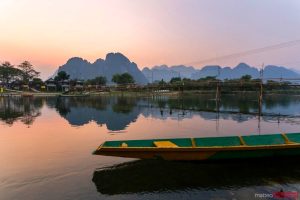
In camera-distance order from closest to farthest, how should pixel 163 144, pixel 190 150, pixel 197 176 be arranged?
pixel 197 176, pixel 190 150, pixel 163 144

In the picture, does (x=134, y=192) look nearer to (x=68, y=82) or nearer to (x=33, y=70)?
(x=68, y=82)

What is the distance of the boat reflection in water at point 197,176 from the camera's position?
38.2 ft

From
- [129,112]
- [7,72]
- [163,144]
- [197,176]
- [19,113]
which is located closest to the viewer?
[197,176]

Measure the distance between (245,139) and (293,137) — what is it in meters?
3.22

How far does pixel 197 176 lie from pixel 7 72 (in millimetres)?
126904

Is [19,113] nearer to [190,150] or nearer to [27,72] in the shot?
[190,150]

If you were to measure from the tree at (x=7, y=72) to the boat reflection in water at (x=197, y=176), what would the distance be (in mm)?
123583

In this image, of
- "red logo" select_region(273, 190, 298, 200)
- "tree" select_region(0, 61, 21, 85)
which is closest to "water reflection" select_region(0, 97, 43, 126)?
"red logo" select_region(273, 190, 298, 200)

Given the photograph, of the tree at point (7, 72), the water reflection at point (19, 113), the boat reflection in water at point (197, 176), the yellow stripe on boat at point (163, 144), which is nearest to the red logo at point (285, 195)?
the boat reflection in water at point (197, 176)

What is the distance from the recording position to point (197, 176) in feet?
42.5

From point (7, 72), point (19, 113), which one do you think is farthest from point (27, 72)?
point (19, 113)

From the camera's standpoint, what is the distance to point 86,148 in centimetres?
1867

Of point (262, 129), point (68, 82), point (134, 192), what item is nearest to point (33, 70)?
point (68, 82)

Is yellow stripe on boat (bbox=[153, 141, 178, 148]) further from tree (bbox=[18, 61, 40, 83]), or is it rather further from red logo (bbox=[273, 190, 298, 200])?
tree (bbox=[18, 61, 40, 83])
